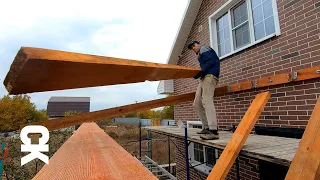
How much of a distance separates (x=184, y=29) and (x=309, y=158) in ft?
24.3

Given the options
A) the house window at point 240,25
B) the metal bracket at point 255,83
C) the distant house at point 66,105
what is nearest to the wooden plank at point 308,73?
the metal bracket at point 255,83

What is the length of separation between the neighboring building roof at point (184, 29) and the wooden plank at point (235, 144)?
218 inches

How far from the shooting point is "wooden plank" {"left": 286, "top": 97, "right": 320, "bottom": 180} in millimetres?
1475

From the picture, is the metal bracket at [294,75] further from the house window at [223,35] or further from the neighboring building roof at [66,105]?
the neighboring building roof at [66,105]

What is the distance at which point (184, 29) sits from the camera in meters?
8.37

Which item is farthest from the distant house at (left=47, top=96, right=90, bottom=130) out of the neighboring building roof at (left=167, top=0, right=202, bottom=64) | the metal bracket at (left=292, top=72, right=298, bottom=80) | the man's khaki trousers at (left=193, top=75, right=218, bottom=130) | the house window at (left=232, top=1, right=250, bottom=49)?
the metal bracket at (left=292, top=72, right=298, bottom=80)

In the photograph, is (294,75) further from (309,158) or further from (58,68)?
(58,68)

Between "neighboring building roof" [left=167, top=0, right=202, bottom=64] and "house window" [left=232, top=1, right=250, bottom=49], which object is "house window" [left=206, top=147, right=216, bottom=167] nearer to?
"house window" [left=232, top=1, right=250, bottom=49]

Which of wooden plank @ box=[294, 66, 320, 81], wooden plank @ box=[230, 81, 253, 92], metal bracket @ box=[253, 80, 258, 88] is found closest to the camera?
wooden plank @ box=[294, 66, 320, 81]

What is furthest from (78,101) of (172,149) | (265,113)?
(265,113)

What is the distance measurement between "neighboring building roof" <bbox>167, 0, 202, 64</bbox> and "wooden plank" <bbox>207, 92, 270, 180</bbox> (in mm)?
5548

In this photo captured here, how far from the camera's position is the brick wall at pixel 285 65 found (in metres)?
3.82

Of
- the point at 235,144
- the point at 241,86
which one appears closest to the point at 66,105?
the point at 241,86

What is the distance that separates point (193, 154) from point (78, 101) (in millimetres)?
53221
